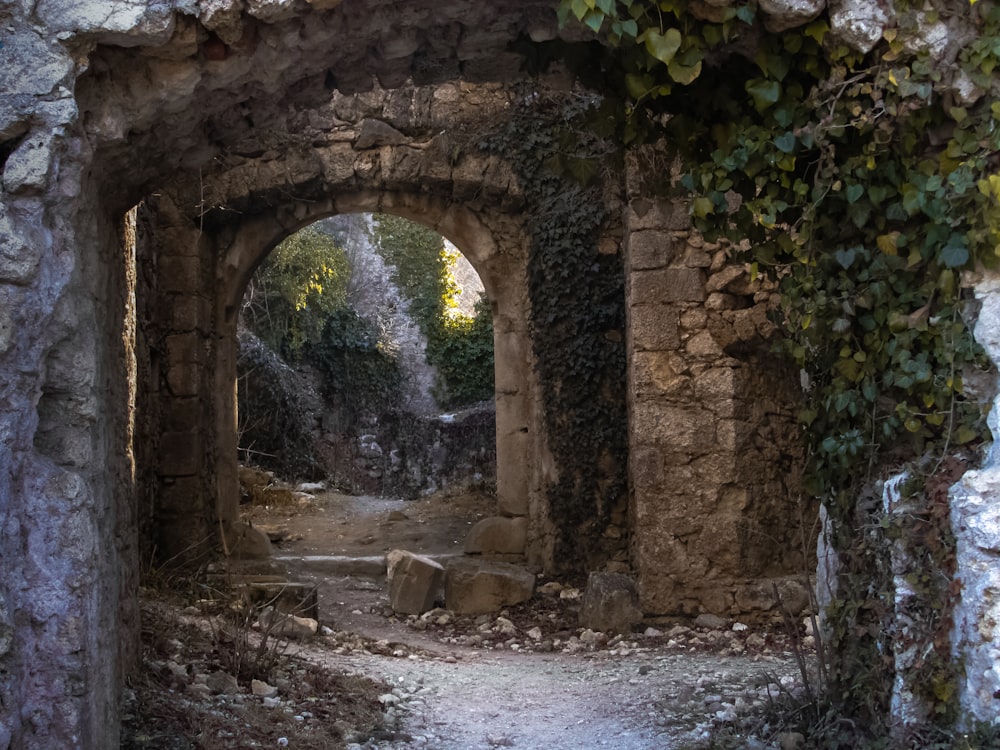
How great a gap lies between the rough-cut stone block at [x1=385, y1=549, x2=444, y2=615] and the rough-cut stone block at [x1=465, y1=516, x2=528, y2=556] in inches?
33.7

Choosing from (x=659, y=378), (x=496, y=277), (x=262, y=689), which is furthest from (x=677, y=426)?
(x=262, y=689)

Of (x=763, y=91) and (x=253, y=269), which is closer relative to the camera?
(x=763, y=91)

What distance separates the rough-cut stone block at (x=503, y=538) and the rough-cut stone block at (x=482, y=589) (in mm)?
794

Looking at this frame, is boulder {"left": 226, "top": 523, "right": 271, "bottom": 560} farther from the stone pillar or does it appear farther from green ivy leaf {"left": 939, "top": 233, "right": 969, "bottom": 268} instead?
green ivy leaf {"left": 939, "top": 233, "right": 969, "bottom": 268}

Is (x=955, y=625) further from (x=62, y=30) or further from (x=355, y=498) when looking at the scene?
(x=355, y=498)

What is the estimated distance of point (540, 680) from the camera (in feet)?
16.6

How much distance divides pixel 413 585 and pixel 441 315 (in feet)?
31.6

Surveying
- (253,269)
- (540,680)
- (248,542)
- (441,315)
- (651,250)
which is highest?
(441,315)

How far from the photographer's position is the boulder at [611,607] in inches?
238

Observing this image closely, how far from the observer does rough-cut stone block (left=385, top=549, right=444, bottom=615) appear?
6.84 m

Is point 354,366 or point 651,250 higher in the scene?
point 651,250

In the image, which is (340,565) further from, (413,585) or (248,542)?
(413,585)

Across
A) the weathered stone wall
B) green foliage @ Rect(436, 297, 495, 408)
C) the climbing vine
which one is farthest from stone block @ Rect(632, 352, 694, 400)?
green foliage @ Rect(436, 297, 495, 408)

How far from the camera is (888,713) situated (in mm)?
2992
